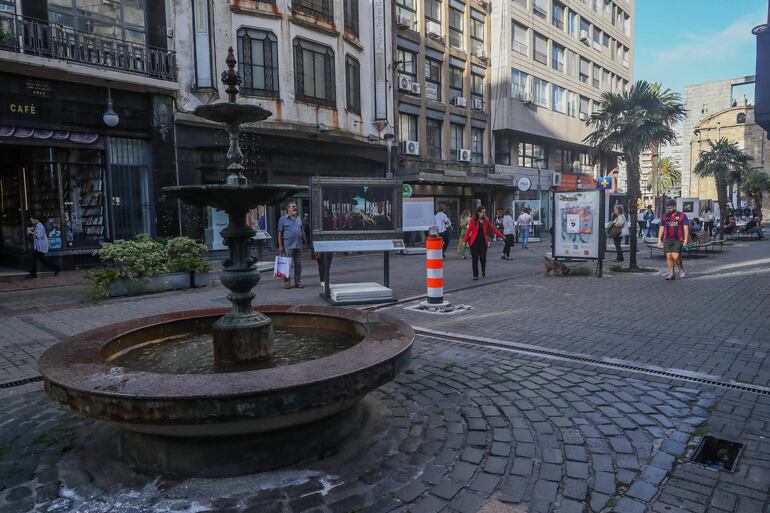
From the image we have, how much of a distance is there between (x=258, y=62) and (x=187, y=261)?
9.39 m

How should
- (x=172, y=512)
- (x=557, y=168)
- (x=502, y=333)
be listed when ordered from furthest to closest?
(x=557, y=168) → (x=502, y=333) → (x=172, y=512)

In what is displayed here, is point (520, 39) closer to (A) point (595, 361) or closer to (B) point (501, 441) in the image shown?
(A) point (595, 361)

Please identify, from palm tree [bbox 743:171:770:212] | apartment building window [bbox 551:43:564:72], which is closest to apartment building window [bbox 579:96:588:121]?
apartment building window [bbox 551:43:564:72]

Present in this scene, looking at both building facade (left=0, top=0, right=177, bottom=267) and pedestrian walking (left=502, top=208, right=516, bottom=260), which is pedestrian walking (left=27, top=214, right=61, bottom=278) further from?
pedestrian walking (left=502, top=208, right=516, bottom=260)

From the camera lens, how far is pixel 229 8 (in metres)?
17.2

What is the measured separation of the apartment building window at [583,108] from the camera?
130ft

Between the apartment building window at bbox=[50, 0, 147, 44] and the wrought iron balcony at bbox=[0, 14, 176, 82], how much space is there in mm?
393

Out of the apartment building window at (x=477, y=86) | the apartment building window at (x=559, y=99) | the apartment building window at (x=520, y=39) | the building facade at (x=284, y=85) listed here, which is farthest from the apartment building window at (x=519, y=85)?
the building facade at (x=284, y=85)

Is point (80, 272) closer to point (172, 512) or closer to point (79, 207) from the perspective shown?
point (79, 207)

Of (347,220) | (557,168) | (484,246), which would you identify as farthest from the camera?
(557,168)

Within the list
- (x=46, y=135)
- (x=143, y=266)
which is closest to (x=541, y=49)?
(x=46, y=135)

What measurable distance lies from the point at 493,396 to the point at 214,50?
1648cm

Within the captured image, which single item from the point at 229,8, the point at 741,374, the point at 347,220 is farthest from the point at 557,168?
the point at 741,374

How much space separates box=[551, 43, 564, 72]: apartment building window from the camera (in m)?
36.3
